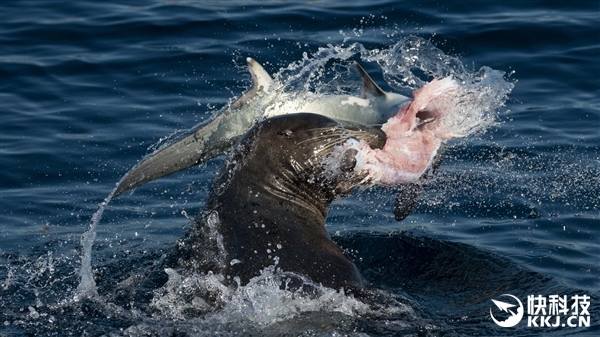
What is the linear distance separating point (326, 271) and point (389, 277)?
1362 mm

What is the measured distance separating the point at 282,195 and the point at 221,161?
3220 millimetres

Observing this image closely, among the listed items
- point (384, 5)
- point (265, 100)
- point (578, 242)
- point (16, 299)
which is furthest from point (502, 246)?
point (384, 5)

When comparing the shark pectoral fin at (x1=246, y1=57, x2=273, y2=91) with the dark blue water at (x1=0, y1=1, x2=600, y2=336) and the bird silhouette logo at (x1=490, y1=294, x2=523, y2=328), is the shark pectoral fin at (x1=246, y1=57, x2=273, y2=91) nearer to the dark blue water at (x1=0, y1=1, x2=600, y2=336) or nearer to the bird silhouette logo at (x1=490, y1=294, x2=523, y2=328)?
the dark blue water at (x1=0, y1=1, x2=600, y2=336)

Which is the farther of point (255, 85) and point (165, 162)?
point (255, 85)

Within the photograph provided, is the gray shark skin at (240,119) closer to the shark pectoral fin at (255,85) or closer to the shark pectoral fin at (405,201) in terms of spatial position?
the shark pectoral fin at (255,85)

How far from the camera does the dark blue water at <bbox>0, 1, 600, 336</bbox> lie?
7418 millimetres

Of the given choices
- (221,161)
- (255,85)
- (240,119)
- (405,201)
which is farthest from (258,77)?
(221,161)

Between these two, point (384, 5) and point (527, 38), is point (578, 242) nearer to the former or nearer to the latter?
point (527, 38)

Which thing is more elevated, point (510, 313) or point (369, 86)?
point (369, 86)

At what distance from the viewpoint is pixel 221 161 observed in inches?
426

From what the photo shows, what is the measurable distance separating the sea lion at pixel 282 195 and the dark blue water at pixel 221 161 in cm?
29

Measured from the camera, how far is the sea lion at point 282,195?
7.34m

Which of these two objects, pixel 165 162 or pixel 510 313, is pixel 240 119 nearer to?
pixel 165 162

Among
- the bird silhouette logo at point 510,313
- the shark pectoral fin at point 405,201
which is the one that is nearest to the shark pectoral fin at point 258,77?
the shark pectoral fin at point 405,201
